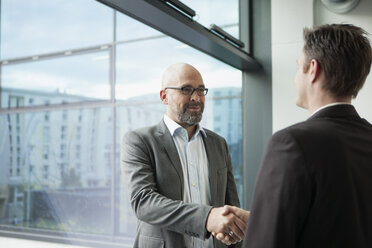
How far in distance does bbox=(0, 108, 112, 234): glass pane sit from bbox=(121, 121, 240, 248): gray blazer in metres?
3.79

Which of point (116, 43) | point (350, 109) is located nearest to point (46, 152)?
point (116, 43)

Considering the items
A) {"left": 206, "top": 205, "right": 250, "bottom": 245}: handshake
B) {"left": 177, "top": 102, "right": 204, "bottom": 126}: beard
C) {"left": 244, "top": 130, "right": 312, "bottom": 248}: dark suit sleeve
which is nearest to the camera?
{"left": 244, "top": 130, "right": 312, "bottom": 248}: dark suit sleeve

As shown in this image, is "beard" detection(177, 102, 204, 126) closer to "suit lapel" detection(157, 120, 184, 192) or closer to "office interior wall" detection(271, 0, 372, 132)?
"suit lapel" detection(157, 120, 184, 192)

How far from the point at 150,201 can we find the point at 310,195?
2.75 ft

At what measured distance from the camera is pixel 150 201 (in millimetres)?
1556

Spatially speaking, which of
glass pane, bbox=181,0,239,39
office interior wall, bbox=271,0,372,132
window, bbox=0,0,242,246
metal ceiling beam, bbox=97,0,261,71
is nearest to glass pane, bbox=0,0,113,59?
window, bbox=0,0,242,246

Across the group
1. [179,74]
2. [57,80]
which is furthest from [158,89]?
[179,74]

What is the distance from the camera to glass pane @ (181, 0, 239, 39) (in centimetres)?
262

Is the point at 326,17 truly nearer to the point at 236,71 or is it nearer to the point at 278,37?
the point at 278,37

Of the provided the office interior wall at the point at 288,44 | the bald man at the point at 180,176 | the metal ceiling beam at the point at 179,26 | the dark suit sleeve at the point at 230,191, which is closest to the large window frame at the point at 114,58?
the metal ceiling beam at the point at 179,26

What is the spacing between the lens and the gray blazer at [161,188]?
1.52m

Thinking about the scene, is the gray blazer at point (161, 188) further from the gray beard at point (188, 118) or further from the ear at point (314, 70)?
the ear at point (314, 70)

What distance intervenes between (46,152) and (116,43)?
2.75 m

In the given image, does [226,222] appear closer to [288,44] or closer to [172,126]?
[172,126]
